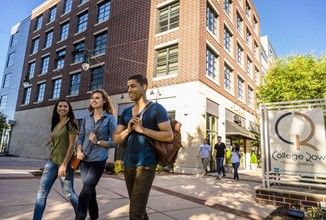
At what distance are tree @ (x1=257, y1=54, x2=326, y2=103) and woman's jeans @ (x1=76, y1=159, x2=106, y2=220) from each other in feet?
56.2

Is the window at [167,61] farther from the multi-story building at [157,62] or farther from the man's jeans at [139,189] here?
the man's jeans at [139,189]

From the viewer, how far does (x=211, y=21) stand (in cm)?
A: 1648

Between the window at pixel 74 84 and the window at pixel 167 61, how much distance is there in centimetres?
870

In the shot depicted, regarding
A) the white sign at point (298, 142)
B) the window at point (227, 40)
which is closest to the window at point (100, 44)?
the window at point (227, 40)

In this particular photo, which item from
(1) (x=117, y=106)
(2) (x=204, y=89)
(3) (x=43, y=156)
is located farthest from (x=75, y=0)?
(2) (x=204, y=89)

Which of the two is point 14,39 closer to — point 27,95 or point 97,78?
point 27,95

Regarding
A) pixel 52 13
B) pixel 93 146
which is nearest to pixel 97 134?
pixel 93 146

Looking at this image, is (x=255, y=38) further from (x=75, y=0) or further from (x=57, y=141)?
(x=57, y=141)

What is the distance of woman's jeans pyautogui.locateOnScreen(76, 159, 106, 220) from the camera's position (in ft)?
9.22

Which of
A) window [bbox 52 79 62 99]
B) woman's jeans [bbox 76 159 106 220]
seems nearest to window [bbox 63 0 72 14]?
window [bbox 52 79 62 99]

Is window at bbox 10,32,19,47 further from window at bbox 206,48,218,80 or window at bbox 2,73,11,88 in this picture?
window at bbox 206,48,218,80

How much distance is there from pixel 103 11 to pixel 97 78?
250 inches

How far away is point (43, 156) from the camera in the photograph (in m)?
21.5

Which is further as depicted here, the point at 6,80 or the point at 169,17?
the point at 6,80
